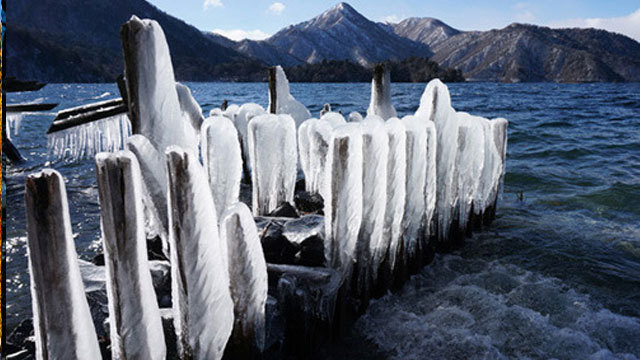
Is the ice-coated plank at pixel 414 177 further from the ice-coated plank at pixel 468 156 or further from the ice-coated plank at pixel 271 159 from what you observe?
the ice-coated plank at pixel 271 159

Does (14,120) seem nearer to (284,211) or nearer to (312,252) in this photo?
(284,211)

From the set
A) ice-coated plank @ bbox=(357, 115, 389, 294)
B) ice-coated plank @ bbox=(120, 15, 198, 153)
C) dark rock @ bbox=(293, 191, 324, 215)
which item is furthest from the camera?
dark rock @ bbox=(293, 191, 324, 215)

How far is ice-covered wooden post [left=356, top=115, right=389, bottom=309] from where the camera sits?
11.3ft

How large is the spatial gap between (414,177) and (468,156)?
148 cm

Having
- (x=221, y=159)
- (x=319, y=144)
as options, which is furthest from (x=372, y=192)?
(x=319, y=144)

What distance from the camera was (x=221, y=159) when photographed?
12.7ft

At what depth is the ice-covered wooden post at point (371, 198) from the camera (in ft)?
11.3

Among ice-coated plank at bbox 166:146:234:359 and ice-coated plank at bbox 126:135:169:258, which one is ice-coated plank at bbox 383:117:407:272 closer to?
ice-coated plank at bbox 166:146:234:359

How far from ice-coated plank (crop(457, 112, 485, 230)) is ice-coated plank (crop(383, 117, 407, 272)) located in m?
1.57

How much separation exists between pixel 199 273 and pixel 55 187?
2.80ft

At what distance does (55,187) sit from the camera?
5.35 feet

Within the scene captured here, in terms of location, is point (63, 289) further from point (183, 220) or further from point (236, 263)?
point (236, 263)

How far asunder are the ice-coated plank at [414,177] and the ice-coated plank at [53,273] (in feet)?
10.0

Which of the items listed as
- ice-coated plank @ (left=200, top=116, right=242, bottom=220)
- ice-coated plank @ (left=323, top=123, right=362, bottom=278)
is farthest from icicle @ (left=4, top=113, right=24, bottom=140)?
ice-coated plank @ (left=323, top=123, right=362, bottom=278)
